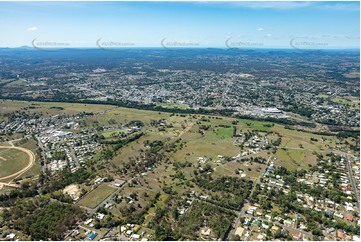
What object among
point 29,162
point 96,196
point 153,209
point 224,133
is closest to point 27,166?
point 29,162

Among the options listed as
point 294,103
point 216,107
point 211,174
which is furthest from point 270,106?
point 211,174

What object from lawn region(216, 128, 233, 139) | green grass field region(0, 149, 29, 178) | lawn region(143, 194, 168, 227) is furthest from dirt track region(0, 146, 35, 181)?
lawn region(216, 128, 233, 139)

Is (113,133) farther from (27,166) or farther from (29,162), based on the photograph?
(27,166)

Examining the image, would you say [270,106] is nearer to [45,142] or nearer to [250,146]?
[250,146]

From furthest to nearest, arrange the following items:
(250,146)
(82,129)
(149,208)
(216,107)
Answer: (216,107) < (82,129) < (250,146) < (149,208)

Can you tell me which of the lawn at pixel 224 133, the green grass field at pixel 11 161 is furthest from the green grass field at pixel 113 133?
the lawn at pixel 224 133

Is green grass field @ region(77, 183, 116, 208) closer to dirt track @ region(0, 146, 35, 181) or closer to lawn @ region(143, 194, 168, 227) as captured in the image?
lawn @ region(143, 194, 168, 227)
